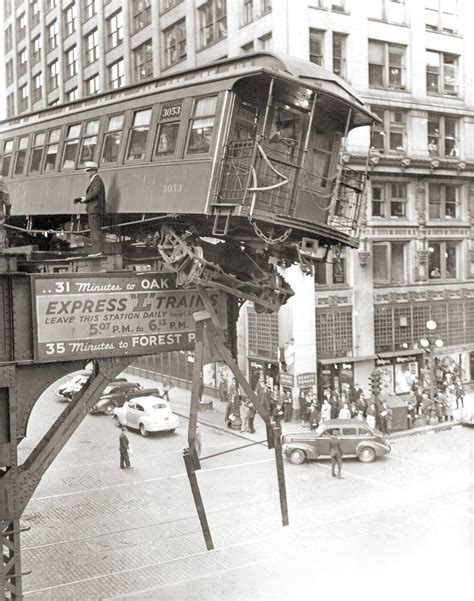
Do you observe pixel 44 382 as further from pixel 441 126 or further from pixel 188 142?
pixel 441 126

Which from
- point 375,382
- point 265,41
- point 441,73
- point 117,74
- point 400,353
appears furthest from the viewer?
point 117,74

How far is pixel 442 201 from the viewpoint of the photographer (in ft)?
122

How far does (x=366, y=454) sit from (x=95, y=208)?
15646mm

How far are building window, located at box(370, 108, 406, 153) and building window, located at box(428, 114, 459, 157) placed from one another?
6.23ft

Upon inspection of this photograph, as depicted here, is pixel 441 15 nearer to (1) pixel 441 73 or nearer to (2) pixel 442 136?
(1) pixel 441 73

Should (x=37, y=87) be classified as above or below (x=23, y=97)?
below

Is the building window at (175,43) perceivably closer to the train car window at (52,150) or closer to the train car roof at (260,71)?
the train car window at (52,150)

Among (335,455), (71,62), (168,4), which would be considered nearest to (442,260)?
(335,455)

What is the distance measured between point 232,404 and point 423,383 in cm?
1146

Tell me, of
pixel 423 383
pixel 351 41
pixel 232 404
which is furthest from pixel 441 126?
pixel 232 404

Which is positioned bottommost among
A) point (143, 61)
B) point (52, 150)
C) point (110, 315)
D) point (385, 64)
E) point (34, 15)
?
point (110, 315)

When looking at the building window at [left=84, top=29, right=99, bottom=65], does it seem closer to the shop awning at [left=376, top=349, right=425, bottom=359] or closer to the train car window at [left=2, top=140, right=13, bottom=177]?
the train car window at [left=2, top=140, right=13, bottom=177]

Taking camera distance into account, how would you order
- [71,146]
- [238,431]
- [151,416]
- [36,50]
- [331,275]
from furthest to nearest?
[36,50] → [331,275] → [238,431] → [151,416] → [71,146]

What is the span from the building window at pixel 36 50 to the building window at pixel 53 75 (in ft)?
2.94
